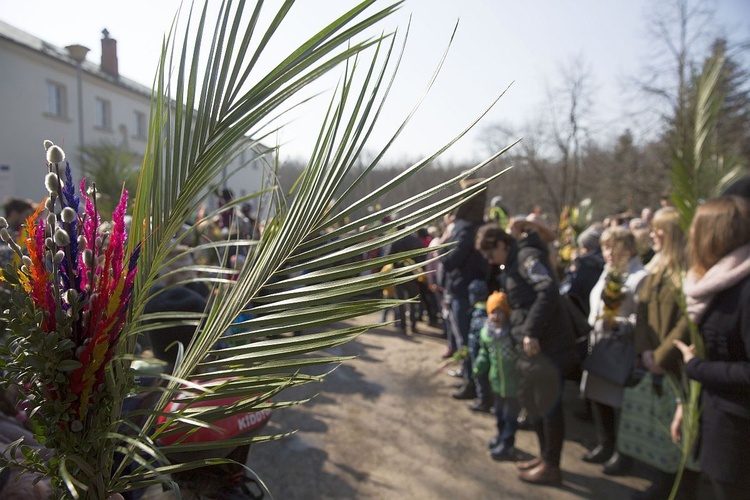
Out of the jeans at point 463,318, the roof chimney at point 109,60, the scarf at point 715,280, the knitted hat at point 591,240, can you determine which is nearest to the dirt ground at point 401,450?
the jeans at point 463,318

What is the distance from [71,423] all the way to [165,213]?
0.46m

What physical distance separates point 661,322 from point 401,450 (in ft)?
6.85

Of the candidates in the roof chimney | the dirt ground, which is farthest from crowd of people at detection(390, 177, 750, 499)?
the roof chimney

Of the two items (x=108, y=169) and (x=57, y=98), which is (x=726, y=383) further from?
(x=57, y=98)

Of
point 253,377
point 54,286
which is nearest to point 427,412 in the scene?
point 253,377

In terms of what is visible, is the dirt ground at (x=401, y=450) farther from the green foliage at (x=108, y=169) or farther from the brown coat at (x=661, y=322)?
the green foliage at (x=108, y=169)

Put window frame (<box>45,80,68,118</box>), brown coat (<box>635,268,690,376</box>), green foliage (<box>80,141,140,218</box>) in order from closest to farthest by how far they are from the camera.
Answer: brown coat (<box>635,268,690,376</box>) < green foliage (<box>80,141,140,218</box>) < window frame (<box>45,80,68,118</box>)

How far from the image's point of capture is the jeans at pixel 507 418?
3.60 meters

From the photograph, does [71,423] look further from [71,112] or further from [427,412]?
[71,112]

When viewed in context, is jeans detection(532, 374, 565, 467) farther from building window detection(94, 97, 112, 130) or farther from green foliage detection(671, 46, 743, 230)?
building window detection(94, 97, 112, 130)

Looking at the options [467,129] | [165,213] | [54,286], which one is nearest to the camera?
[54,286]

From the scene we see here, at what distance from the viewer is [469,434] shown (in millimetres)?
4113

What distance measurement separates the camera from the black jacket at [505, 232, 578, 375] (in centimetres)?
324

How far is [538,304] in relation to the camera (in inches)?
127
